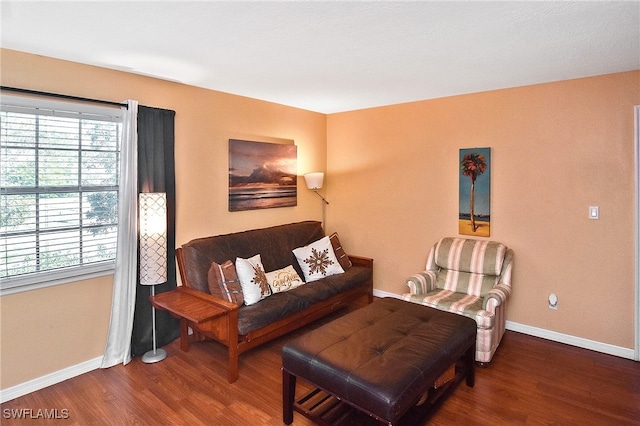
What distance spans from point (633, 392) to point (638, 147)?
1.88 meters

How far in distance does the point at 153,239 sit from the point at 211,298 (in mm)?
682

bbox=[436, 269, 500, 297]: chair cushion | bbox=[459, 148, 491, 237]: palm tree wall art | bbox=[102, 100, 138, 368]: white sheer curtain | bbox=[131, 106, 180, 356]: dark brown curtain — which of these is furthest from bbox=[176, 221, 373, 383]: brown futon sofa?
bbox=[459, 148, 491, 237]: palm tree wall art

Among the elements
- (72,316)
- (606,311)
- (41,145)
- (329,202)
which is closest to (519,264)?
(606,311)

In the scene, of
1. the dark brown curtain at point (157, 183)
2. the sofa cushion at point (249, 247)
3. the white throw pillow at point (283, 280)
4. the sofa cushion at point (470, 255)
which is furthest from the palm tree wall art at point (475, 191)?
the dark brown curtain at point (157, 183)

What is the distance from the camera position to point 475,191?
12.7 feet

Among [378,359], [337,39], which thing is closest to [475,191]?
[337,39]

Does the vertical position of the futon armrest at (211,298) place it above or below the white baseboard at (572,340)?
above

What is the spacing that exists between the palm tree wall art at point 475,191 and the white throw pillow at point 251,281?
2174 millimetres

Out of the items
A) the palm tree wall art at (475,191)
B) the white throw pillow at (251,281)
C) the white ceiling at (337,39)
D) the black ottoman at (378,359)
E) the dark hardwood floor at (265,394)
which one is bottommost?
the dark hardwood floor at (265,394)

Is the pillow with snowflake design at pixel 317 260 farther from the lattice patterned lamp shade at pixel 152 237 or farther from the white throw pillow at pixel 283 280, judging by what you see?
the lattice patterned lamp shade at pixel 152 237

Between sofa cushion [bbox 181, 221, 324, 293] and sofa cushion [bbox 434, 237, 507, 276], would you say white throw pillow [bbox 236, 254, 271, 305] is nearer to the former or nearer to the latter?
sofa cushion [bbox 181, 221, 324, 293]

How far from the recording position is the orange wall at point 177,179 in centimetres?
262

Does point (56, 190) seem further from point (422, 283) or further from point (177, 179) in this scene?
point (422, 283)

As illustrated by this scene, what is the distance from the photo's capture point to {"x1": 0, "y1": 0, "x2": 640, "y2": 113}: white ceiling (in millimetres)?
1967
